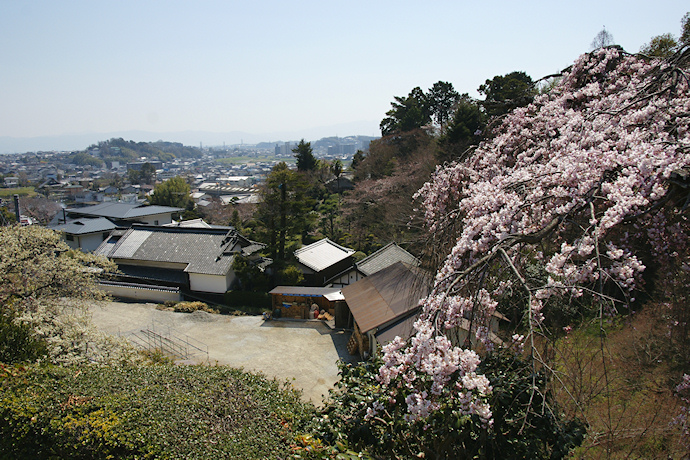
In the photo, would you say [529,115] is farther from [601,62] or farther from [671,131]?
[671,131]

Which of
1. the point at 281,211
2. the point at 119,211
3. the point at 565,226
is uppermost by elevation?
the point at 565,226

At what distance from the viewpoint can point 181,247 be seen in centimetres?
2073

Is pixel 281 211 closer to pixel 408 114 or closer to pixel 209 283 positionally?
pixel 209 283

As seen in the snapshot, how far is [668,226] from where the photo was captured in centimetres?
300

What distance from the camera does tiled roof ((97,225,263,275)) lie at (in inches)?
763

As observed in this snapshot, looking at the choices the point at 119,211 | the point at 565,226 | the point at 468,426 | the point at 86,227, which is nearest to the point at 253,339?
the point at 468,426

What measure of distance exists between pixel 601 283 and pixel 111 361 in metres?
8.77

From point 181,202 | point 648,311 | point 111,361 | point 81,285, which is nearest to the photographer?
point 648,311

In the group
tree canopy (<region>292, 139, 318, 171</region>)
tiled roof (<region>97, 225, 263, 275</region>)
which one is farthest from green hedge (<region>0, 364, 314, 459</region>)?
tree canopy (<region>292, 139, 318, 171</region>)

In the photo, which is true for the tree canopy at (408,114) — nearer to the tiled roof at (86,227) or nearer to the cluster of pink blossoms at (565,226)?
the tiled roof at (86,227)

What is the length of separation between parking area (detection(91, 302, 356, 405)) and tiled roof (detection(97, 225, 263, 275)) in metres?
3.06

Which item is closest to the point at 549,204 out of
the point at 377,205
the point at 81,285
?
the point at 81,285

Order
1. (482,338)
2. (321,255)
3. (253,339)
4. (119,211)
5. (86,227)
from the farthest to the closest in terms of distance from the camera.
A: (119,211), (86,227), (321,255), (253,339), (482,338)

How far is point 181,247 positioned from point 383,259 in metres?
10.9
